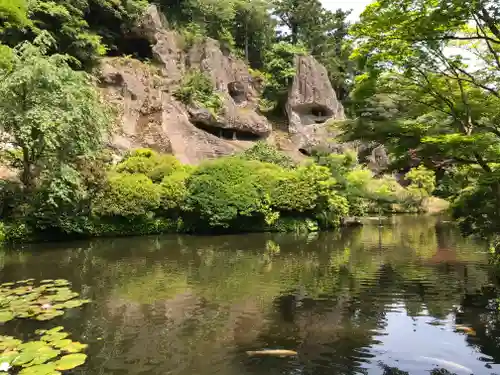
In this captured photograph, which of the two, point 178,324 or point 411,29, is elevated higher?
point 411,29

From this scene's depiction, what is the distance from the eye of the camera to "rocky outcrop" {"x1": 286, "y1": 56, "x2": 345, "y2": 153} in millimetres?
35156

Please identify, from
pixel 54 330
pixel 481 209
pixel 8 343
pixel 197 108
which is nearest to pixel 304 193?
pixel 481 209

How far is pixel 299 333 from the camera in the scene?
21.6 ft

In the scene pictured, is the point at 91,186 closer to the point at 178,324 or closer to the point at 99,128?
the point at 99,128

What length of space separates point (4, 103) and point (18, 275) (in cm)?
688

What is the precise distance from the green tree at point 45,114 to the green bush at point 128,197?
6.31ft

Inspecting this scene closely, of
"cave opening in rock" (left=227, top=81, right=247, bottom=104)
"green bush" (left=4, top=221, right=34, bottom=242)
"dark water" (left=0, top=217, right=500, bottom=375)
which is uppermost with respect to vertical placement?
"cave opening in rock" (left=227, top=81, right=247, bottom=104)

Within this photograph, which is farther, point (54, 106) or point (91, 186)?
point (91, 186)

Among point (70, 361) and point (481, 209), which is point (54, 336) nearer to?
point (70, 361)

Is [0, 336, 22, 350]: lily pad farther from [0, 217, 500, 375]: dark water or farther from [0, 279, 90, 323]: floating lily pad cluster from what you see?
[0, 279, 90, 323]: floating lily pad cluster

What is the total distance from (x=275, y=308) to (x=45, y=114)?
10408 millimetres

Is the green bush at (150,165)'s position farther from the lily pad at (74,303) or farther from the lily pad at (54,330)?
the lily pad at (54,330)

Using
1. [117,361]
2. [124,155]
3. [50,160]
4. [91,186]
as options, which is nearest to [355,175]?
[124,155]

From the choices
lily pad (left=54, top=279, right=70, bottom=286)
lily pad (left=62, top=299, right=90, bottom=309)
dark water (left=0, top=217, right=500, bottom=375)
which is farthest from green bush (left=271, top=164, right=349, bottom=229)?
lily pad (left=62, top=299, right=90, bottom=309)
